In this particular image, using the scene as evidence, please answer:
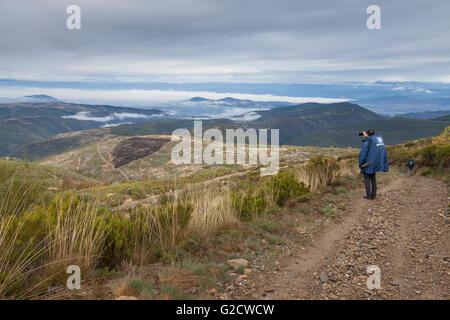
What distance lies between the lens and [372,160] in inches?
306

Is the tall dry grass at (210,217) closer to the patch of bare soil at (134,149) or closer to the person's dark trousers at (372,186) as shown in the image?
the person's dark trousers at (372,186)

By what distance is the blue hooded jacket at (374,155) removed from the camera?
7738 millimetres

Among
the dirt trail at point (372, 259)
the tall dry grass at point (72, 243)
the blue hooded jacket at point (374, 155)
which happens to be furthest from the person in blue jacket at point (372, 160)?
the tall dry grass at point (72, 243)

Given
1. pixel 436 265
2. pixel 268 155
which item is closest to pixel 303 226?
pixel 436 265

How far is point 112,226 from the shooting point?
12.9ft

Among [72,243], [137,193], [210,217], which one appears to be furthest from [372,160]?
[137,193]

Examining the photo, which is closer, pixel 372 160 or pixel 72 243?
pixel 72 243

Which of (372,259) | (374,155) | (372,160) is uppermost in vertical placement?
(374,155)

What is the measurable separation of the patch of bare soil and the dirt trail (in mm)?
54771

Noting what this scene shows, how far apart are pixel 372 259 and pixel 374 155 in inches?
175

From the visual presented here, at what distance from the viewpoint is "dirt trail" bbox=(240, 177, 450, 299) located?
3.22 m

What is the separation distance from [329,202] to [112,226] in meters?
5.52

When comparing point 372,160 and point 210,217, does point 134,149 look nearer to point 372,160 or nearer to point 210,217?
point 372,160
